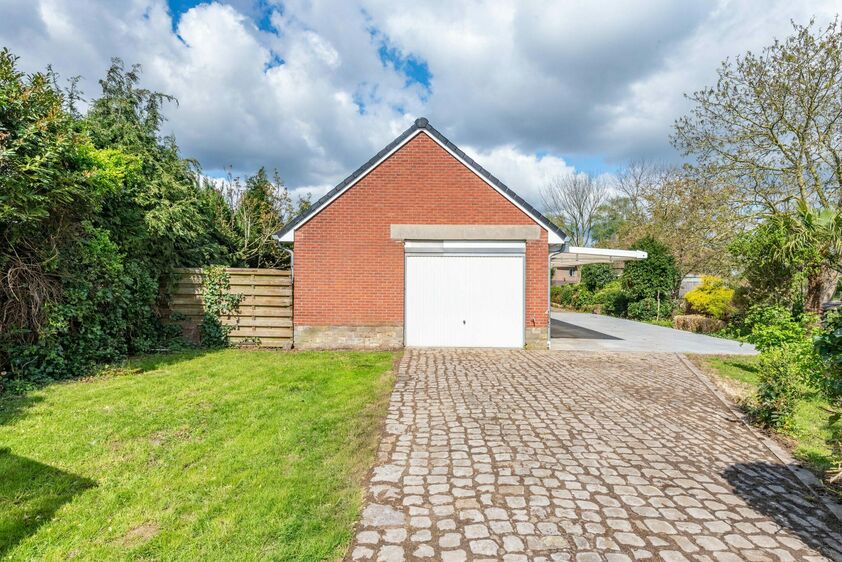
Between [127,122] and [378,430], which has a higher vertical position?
[127,122]

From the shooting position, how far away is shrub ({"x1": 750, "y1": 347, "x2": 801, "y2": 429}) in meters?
5.00

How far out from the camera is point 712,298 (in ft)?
51.1

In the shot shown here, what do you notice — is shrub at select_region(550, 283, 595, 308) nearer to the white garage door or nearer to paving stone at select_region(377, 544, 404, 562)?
the white garage door

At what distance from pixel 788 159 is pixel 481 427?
16.5 metres

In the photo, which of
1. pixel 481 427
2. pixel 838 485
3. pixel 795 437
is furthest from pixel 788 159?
pixel 481 427

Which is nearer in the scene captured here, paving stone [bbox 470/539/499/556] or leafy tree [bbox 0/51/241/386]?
paving stone [bbox 470/539/499/556]

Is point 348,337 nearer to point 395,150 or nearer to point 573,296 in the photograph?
point 395,150

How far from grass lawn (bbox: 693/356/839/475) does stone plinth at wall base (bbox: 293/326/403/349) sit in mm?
6628

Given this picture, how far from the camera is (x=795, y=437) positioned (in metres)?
4.89

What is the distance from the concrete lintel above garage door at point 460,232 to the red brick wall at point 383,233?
0.46ft

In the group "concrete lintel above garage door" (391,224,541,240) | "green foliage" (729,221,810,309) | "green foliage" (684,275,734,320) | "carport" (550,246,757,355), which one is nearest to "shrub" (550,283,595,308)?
"green foliage" (684,275,734,320)

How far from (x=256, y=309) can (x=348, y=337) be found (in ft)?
7.65

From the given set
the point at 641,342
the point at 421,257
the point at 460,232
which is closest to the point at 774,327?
the point at 641,342

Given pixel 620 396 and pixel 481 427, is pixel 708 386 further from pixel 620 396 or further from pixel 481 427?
pixel 481 427
